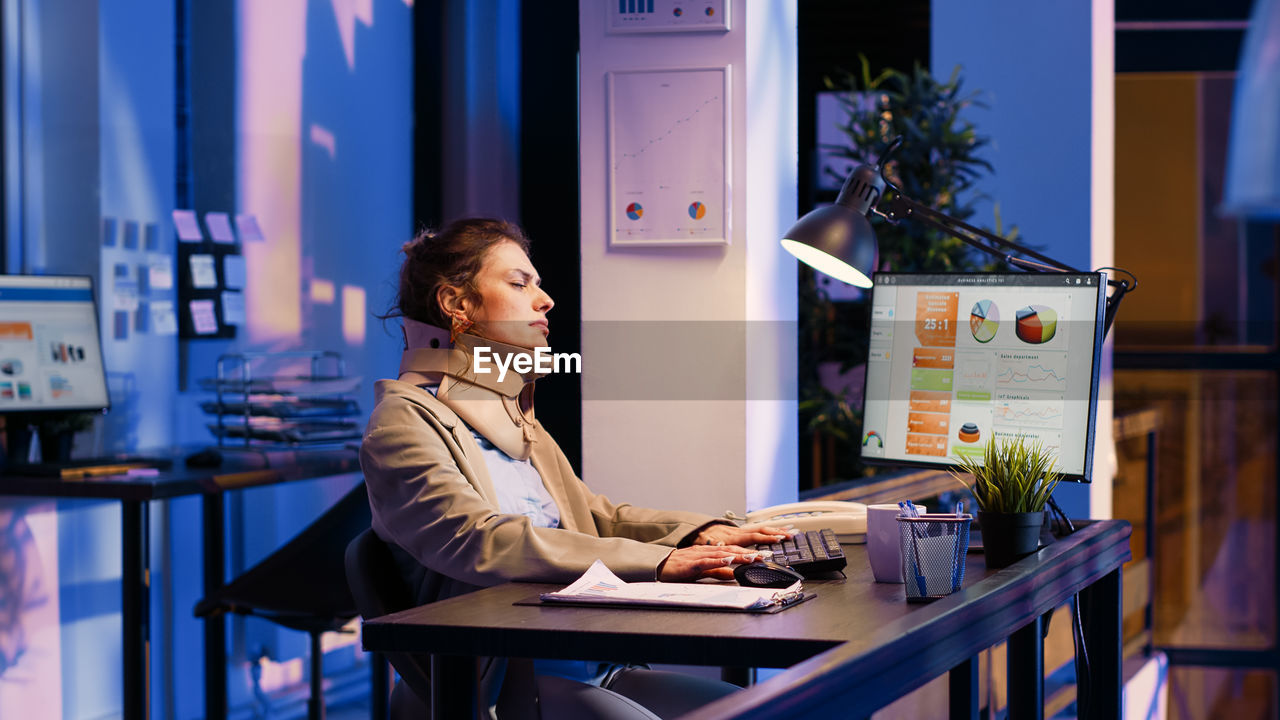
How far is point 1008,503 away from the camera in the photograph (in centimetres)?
178

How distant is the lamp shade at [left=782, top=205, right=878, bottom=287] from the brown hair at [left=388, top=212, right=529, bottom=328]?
0.53 m

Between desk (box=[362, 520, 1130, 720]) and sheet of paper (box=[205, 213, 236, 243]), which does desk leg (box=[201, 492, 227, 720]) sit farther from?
desk (box=[362, 520, 1130, 720])

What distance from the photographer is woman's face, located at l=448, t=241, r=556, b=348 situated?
2.07 metres

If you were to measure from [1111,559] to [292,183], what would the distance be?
10.7 ft

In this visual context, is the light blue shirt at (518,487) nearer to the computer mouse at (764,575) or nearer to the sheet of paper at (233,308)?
the computer mouse at (764,575)

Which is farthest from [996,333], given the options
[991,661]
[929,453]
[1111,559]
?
[991,661]

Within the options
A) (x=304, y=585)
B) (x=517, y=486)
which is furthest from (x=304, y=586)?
(x=517, y=486)

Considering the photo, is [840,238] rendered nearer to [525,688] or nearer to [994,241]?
[994,241]

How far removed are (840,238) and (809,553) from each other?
63 cm

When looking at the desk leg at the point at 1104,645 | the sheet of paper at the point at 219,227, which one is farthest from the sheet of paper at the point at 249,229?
the desk leg at the point at 1104,645

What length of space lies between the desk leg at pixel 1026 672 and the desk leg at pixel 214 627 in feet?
7.63

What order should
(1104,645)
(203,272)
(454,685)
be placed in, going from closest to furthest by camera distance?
(454,685)
(1104,645)
(203,272)

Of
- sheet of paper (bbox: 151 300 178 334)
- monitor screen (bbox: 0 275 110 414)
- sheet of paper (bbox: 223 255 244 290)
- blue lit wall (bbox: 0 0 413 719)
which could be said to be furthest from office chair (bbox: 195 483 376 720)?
sheet of paper (bbox: 223 255 244 290)

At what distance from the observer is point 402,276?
7.00 feet
